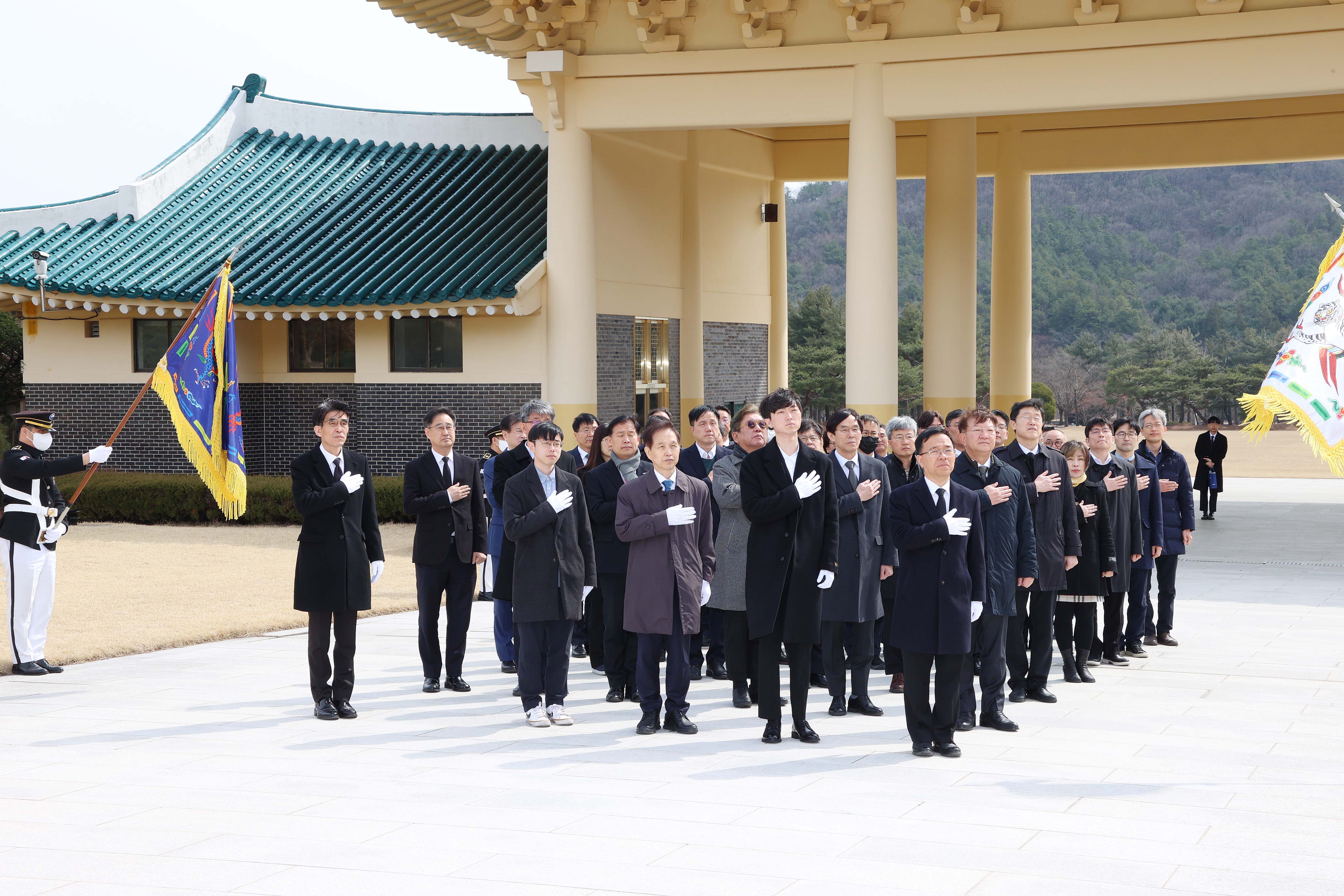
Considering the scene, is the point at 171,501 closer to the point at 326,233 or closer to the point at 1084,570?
the point at 326,233

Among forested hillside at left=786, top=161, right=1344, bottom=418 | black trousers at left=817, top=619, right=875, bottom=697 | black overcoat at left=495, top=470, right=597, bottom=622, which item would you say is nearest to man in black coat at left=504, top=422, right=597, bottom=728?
black overcoat at left=495, top=470, right=597, bottom=622

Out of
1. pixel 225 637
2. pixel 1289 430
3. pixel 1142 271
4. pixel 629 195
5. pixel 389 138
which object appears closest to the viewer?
pixel 225 637

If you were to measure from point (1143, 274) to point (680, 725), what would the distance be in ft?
241

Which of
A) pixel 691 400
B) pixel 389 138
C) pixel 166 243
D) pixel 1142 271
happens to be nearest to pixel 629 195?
pixel 691 400

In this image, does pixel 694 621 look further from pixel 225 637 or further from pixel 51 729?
pixel 225 637

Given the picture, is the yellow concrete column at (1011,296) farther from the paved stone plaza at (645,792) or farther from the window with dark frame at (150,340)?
the paved stone plaza at (645,792)

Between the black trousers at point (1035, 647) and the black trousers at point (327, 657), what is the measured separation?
4003 millimetres

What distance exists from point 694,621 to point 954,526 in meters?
1.58

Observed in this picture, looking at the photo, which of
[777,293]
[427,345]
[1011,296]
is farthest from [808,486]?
[1011,296]

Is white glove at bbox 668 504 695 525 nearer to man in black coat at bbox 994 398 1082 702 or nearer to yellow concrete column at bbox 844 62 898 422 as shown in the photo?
man in black coat at bbox 994 398 1082 702

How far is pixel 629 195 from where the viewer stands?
1953 cm

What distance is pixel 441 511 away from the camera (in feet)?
29.6

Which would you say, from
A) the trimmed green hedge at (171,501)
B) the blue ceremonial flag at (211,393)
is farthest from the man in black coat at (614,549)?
the trimmed green hedge at (171,501)

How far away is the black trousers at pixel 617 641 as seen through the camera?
8984 millimetres
